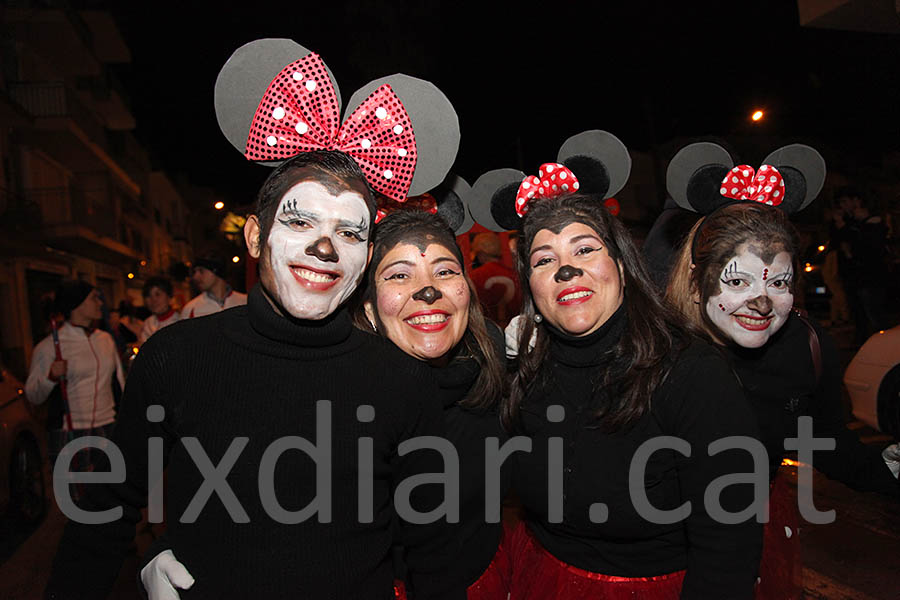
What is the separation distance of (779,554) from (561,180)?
1.81 metres

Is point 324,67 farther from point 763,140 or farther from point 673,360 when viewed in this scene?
point 763,140

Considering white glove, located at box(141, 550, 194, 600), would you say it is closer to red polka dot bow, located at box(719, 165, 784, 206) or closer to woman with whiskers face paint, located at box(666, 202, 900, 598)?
woman with whiskers face paint, located at box(666, 202, 900, 598)

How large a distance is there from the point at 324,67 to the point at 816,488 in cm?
492

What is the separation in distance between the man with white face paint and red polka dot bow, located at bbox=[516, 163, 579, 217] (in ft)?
2.51

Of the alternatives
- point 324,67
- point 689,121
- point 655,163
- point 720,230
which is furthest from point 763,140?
point 324,67

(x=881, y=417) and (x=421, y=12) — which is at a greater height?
(x=421, y=12)

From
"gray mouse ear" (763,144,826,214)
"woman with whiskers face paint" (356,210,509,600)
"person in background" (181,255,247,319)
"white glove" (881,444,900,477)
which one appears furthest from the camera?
"person in background" (181,255,247,319)

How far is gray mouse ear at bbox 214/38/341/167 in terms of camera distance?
5.65 feet

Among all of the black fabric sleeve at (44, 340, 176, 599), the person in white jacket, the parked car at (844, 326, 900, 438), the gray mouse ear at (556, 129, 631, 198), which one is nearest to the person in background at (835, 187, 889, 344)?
the parked car at (844, 326, 900, 438)

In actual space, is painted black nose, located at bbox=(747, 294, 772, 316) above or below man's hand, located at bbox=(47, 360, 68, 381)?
above

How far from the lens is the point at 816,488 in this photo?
452cm

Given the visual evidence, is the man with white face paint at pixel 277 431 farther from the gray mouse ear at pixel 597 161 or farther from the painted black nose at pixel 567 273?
the gray mouse ear at pixel 597 161

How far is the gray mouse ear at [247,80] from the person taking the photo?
5.65 feet

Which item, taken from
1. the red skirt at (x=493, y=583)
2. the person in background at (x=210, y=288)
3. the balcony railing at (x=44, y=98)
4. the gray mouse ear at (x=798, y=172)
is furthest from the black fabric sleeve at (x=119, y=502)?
the balcony railing at (x=44, y=98)
